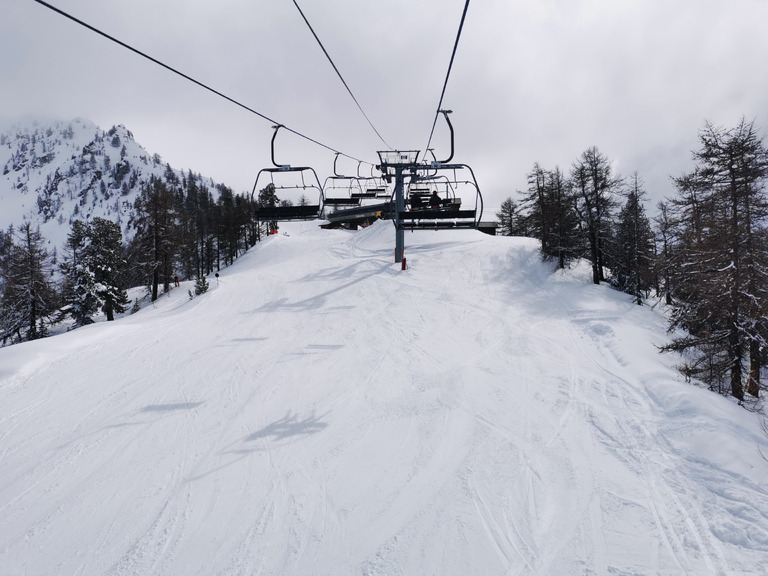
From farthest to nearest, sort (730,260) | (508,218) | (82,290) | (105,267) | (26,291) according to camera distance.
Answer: (508,218) < (105,267) < (82,290) < (26,291) < (730,260)

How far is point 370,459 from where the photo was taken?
617cm


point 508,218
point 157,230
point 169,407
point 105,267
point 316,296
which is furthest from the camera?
point 508,218

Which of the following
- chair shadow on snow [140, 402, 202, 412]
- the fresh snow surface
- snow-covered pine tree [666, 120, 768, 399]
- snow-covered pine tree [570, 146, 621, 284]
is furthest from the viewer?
snow-covered pine tree [570, 146, 621, 284]

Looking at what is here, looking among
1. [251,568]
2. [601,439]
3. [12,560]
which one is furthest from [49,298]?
[601,439]

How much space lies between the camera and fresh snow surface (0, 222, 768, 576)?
4.35 meters

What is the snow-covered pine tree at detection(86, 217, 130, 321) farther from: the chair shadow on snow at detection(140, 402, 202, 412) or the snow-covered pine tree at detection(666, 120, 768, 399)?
the snow-covered pine tree at detection(666, 120, 768, 399)

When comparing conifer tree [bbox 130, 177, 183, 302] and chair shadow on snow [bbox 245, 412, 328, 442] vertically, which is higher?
conifer tree [bbox 130, 177, 183, 302]

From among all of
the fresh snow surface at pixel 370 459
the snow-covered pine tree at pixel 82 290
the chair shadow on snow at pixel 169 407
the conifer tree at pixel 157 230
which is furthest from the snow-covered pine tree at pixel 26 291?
the chair shadow on snow at pixel 169 407

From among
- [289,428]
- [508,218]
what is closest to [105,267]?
[289,428]

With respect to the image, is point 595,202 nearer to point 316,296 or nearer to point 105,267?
point 316,296

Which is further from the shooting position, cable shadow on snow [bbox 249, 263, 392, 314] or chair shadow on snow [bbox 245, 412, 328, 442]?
cable shadow on snow [bbox 249, 263, 392, 314]

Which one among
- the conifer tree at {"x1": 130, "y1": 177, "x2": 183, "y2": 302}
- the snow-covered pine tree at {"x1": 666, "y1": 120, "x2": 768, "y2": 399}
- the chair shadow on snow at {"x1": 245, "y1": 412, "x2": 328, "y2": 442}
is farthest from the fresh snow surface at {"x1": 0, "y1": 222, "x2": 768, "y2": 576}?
the conifer tree at {"x1": 130, "y1": 177, "x2": 183, "y2": 302}

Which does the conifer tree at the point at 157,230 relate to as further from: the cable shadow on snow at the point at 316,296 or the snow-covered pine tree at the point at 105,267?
the cable shadow on snow at the point at 316,296

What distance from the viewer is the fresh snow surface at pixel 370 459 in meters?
4.35
